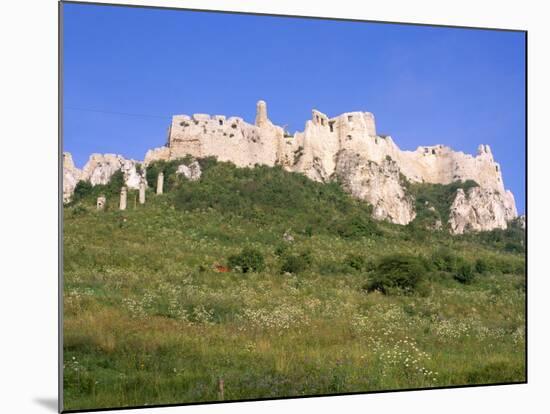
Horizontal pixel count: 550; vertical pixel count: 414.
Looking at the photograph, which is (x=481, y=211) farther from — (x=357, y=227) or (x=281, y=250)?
(x=281, y=250)

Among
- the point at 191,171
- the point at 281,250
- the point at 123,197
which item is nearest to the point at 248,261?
the point at 281,250

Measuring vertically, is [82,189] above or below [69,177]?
below

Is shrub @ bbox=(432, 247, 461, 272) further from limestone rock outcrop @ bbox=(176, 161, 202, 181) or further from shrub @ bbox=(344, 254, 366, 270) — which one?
limestone rock outcrop @ bbox=(176, 161, 202, 181)

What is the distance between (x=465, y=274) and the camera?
10953 mm

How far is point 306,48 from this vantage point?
10.2m

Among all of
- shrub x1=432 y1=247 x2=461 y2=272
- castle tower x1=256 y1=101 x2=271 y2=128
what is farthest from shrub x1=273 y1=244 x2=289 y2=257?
shrub x1=432 y1=247 x2=461 y2=272

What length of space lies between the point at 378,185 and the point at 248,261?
188cm

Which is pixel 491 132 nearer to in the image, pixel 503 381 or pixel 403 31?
pixel 403 31

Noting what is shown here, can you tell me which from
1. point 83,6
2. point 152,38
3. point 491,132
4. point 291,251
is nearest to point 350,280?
point 291,251

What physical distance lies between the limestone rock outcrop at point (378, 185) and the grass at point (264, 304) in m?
0.15

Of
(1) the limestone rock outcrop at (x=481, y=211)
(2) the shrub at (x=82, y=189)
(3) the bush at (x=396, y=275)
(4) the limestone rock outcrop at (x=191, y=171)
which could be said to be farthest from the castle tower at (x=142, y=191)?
(1) the limestone rock outcrop at (x=481, y=211)

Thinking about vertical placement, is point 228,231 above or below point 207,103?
below

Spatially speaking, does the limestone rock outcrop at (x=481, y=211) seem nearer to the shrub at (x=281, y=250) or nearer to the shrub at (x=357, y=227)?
the shrub at (x=357, y=227)

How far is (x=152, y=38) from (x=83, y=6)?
2.69 feet
